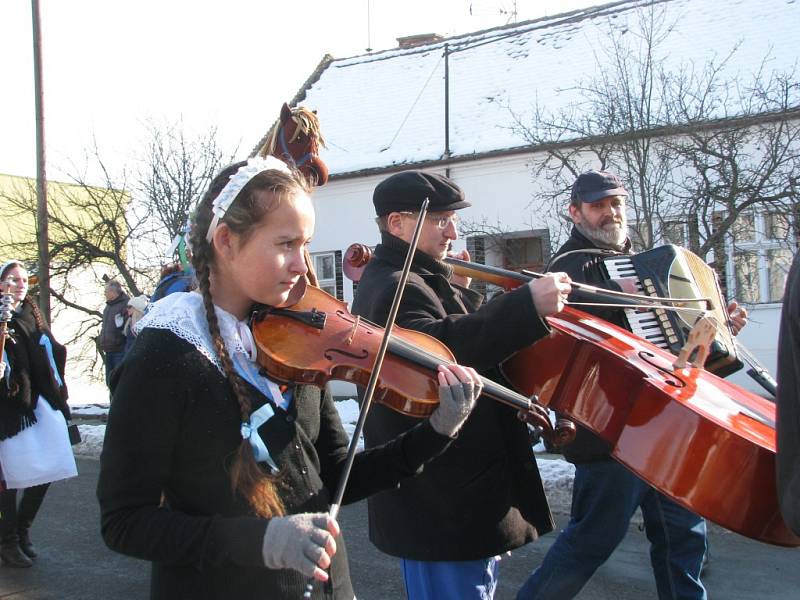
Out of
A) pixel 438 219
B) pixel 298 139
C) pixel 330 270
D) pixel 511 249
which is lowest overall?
pixel 330 270

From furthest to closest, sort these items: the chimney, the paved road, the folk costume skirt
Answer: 1. the chimney
2. the folk costume skirt
3. the paved road

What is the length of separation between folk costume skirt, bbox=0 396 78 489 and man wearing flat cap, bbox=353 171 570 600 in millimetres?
3212

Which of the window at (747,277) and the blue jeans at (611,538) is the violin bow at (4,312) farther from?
the window at (747,277)

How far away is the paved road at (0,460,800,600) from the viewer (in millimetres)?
4543

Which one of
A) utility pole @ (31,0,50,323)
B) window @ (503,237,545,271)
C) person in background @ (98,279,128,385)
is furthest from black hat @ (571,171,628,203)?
window @ (503,237,545,271)

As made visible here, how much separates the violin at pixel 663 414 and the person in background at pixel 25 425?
3594 millimetres

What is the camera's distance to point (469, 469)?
2.69 meters

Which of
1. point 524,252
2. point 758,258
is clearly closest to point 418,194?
point 758,258

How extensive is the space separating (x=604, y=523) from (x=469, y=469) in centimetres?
95

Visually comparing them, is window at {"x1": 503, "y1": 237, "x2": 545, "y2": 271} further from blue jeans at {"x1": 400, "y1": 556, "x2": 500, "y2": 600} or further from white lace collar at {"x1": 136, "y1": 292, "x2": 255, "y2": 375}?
white lace collar at {"x1": 136, "y1": 292, "x2": 255, "y2": 375}

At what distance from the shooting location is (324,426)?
2.05 m

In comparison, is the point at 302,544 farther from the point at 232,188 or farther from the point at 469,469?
the point at 469,469

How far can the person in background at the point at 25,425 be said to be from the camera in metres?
5.26

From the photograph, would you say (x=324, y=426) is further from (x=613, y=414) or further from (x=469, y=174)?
(x=469, y=174)
